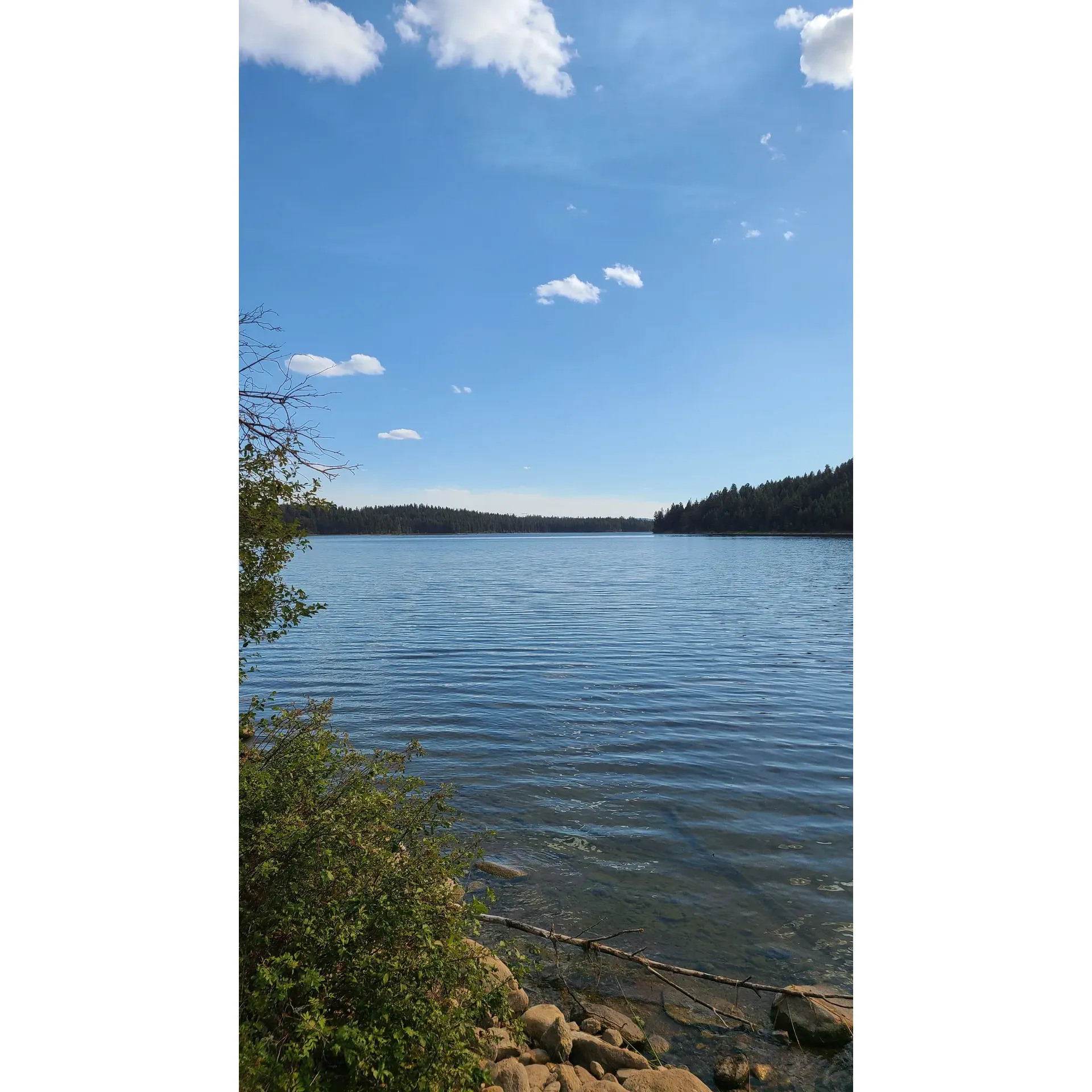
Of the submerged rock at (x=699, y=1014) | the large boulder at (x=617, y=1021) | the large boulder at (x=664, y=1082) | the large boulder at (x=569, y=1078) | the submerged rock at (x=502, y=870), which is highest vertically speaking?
the large boulder at (x=569, y=1078)

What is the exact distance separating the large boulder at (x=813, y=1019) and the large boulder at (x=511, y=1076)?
7.28 feet

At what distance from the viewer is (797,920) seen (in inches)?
260

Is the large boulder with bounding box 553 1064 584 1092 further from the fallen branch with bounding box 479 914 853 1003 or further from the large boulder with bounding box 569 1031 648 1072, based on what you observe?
the fallen branch with bounding box 479 914 853 1003

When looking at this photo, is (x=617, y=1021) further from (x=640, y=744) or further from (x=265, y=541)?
(x=640, y=744)

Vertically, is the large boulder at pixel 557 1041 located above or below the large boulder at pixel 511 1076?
below

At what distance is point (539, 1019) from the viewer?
4832mm

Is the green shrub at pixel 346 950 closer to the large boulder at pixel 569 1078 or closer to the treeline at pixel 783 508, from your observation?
the large boulder at pixel 569 1078

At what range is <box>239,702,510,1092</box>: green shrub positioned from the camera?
3283 millimetres

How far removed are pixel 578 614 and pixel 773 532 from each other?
78.3 metres

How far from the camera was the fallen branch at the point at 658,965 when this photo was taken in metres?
5.40

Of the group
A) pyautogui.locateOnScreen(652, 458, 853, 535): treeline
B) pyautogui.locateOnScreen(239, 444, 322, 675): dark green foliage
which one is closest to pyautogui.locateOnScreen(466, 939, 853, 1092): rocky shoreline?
pyautogui.locateOnScreen(239, 444, 322, 675): dark green foliage

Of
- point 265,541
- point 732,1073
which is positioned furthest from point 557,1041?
point 265,541

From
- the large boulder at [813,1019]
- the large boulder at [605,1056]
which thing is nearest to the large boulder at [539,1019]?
the large boulder at [605,1056]

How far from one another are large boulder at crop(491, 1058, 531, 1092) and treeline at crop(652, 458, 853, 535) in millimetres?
71934
